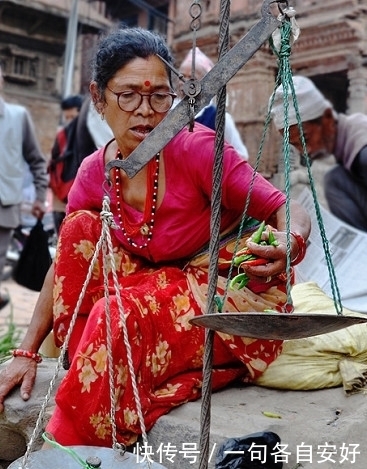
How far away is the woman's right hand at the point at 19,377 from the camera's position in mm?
2238

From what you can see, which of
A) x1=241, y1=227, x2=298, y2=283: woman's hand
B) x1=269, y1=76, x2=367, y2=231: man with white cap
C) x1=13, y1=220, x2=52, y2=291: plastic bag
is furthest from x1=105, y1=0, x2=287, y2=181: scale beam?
x1=13, y1=220, x2=52, y2=291: plastic bag

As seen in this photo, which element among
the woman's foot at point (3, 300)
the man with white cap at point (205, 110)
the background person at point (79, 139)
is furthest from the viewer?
the woman's foot at point (3, 300)

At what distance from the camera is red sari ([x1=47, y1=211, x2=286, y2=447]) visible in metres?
1.90

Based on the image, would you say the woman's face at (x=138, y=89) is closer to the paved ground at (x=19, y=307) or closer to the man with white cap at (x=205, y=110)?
the man with white cap at (x=205, y=110)

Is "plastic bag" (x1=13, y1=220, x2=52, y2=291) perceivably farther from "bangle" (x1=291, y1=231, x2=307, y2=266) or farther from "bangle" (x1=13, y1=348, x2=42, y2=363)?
"bangle" (x1=291, y1=231, x2=307, y2=266)

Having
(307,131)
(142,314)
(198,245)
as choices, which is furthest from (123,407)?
(307,131)

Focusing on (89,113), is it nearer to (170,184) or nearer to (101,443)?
(170,184)

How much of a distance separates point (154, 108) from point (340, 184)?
70.0 inches

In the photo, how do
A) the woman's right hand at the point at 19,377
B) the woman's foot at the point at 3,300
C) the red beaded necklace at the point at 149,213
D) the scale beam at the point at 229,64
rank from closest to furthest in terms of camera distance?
the scale beam at the point at 229,64 → the red beaded necklace at the point at 149,213 → the woman's right hand at the point at 19,377 → the woman's foot at the point at 3,300

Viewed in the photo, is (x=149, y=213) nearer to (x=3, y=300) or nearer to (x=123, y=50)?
(x=123, y=50)

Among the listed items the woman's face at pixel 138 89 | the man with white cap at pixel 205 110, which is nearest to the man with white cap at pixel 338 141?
the man with white cap at pixel 205 110

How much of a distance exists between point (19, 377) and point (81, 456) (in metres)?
0.59

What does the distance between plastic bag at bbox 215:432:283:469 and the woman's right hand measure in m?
0.75

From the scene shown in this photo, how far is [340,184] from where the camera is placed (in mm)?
3506
